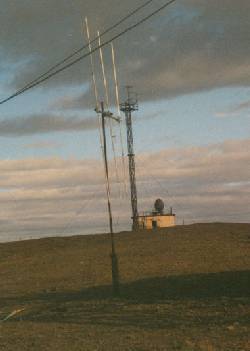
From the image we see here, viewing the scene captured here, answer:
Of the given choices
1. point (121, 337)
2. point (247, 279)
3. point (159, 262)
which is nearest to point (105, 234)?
point (159, 262)

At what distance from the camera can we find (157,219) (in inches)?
2628

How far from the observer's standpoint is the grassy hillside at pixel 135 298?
15.4 metres

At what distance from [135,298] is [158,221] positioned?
145ft

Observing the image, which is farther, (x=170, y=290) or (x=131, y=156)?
(x=131, y=156)

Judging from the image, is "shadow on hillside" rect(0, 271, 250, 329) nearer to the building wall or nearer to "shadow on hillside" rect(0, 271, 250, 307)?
"shadow on hillside" rect(0, 271, 250, 307)

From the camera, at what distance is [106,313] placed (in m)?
19.9

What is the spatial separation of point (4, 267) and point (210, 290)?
25.1 meters

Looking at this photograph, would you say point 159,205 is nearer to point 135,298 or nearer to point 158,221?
point 158,221

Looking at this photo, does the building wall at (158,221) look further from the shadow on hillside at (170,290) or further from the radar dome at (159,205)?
the shadow on hillside at (170,290)

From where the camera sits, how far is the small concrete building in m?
65.4

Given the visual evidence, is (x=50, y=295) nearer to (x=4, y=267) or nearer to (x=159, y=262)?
(x=159, y=262)

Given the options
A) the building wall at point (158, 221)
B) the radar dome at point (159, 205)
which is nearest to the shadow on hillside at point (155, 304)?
the building wall at point (158, 221)

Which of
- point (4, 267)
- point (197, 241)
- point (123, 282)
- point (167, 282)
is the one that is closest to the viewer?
point (167, 282)

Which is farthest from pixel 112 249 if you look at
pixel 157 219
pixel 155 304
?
pixel 157 219
